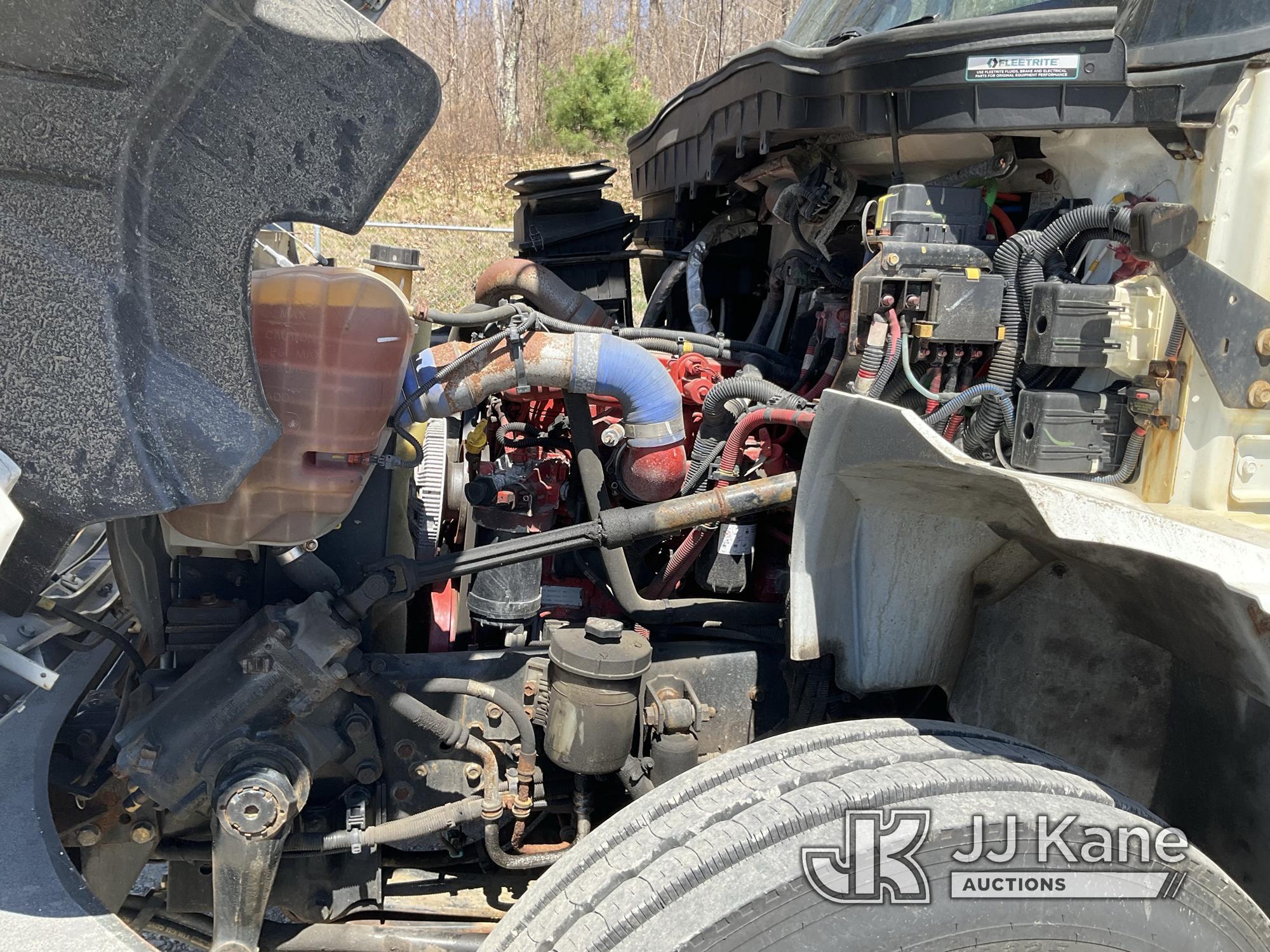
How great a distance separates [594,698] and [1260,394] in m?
1.31

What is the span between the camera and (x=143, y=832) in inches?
78.0

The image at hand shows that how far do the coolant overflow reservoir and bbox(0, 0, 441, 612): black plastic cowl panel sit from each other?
0.62 ft

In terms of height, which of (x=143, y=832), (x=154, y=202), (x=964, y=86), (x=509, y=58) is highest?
(x=509, y=58)

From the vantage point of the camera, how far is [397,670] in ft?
6.83

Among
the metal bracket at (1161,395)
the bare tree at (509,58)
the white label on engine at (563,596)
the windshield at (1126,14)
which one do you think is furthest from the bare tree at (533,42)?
the metal bracket at (1161,395)

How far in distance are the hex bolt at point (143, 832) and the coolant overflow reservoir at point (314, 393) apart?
68cm

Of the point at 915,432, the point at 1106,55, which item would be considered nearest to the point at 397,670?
the point at 915,432

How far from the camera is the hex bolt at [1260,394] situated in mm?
1617

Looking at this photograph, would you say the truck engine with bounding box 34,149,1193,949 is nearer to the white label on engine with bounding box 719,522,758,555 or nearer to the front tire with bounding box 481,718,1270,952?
the white label on engine with bounding box 719,522,758,555

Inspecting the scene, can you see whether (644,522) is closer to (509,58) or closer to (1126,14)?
(1126,14)

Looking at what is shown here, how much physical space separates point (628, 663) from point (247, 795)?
75 centimetres

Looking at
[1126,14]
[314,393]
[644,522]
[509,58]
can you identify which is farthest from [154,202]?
[509,58]

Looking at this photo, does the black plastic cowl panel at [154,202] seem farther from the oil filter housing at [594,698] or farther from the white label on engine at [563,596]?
the white label on engine at [563,596]

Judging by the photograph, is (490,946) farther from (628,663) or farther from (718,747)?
(718,747)
